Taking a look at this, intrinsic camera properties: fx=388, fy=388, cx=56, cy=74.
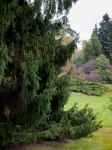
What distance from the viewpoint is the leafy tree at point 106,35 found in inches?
2348

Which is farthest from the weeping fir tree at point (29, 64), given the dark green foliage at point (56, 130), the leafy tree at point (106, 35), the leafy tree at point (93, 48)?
the leafy tree at point (93, 48)

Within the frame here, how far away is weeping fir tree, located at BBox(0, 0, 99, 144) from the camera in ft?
37.3

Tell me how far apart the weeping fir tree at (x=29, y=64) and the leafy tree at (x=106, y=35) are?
45.1 meters

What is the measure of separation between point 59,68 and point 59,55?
1.60 ft

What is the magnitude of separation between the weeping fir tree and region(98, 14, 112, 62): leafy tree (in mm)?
45085

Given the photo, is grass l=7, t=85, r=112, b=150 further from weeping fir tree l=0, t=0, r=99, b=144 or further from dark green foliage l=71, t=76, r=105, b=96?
weeping fir tree l=0, t=0, r=99, b=144

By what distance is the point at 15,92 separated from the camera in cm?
1184

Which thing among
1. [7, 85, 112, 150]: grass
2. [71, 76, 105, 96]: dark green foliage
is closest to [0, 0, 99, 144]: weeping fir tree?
[7, 85, 112, 150]: grass

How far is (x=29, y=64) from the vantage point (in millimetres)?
11234

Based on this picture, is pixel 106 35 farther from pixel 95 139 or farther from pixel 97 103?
pixel 95 139

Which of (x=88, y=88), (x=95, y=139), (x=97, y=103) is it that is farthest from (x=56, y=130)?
(x=88, y=88)

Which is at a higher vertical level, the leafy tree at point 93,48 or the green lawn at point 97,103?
the leafy tree at point 93,48

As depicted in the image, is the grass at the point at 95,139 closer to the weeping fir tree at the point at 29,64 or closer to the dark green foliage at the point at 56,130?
the dark green foliage at the point at 56,130

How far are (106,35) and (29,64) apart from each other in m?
53.2
